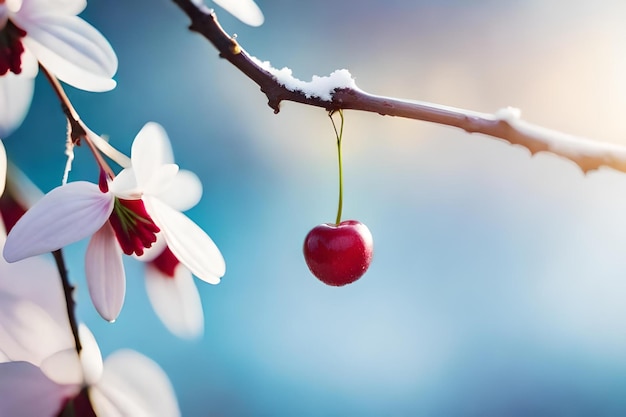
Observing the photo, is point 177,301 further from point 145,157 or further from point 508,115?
point 508,115

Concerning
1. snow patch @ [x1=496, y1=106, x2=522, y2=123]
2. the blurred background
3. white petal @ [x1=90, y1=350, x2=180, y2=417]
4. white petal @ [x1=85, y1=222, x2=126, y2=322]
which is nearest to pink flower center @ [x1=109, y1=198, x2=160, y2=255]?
white petal @ [x1=85, y1=222, x2=126, y2=322]

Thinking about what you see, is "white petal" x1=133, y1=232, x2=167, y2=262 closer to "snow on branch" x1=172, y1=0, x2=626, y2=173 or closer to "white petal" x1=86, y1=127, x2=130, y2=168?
"white petal" x1=86, y1=127, x2=130, y2=168

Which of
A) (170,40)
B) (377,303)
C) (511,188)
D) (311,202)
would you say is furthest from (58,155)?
(511,188)

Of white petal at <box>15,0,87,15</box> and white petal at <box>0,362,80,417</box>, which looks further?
white petal at <box>0,362,80,417</box>

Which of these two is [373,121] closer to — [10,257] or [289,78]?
[289,78]

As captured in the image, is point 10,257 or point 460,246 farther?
point 460,246

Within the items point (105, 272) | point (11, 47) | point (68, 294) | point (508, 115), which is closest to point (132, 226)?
point (105, 272)

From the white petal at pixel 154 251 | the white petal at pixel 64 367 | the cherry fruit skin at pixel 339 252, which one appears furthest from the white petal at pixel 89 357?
the cherry fruit skin at pixel 339 252
